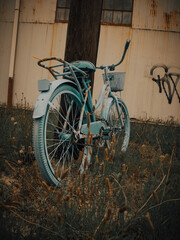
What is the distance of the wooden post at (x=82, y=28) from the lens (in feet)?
8.13

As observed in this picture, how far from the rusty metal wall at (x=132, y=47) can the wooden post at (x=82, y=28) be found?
432cm

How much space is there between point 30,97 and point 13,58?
1.31 metres

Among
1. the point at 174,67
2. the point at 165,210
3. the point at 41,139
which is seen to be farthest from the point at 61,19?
the point at 165,210

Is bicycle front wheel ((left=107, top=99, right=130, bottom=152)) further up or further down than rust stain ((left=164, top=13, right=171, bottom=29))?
further down

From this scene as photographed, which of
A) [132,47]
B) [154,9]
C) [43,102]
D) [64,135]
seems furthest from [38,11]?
[43,102]

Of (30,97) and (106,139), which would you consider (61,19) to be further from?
(106,139)

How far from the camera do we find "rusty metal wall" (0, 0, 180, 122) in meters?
6.63

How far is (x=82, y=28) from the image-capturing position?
2.50 m

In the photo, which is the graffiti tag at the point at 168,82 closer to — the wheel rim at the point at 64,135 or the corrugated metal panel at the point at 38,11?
the corrugated metal panel at the point at 38,11

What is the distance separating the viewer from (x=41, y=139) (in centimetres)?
158

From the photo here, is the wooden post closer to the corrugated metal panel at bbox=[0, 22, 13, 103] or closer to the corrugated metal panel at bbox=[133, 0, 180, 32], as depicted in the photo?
the corrugated metal panel at bbox=[133, 0, 180, 32]

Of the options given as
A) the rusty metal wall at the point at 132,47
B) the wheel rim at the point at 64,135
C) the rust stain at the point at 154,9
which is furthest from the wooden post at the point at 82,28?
the rust stain at the point at 154,9

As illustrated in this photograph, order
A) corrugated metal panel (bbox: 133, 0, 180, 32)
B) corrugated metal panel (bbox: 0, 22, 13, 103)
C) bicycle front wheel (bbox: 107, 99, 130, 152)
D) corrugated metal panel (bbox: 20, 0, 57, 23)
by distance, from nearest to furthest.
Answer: bicycle front wheel (bbox: 107, 99, 130, 152), corrugated metal panel (bbox: 133, 0, 180, 32), corrugated metal panel (bbox: 20, 0, 57, 23), corrugated metal panel (bbox: 0, 22, 13, 103)

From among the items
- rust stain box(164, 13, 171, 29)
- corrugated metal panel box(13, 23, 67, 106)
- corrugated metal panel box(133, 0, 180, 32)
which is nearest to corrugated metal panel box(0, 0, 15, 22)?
corrugated metal panel box(13, 23, 67, 106)
